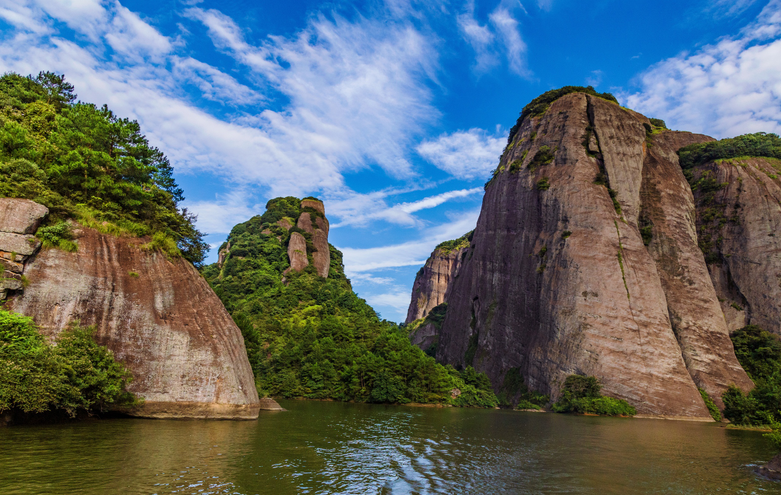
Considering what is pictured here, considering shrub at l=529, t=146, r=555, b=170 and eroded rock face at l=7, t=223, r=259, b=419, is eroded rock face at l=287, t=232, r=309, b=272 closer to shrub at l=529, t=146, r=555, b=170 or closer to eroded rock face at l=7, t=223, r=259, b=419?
shrub at l=529, t=146, r=555, b=170

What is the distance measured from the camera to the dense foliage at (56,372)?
1473 cm

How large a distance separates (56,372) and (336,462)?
1178 cm

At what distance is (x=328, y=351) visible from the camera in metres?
52.5

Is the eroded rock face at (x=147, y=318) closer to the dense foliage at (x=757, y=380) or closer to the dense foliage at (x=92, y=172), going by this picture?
the dense foliage at (x=92, y=172)

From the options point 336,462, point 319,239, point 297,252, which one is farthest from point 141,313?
point 319,239

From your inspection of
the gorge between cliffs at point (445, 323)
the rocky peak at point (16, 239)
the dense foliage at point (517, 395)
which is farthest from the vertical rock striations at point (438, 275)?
the rocky peak at point (16, 239)

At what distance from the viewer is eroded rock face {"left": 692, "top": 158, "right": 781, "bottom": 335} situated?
1982 inches

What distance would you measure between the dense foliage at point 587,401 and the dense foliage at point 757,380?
10.3 metres

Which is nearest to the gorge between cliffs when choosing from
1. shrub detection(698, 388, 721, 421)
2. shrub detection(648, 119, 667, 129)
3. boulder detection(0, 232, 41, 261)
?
boulder detection(0, 232, 41, 261)

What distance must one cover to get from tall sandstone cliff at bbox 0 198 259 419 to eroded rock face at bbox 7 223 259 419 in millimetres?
41

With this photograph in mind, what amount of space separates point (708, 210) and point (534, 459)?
6161 cm

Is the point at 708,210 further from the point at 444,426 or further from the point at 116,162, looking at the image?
the point at 116,162

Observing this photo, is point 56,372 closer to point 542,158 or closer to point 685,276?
point 542,158

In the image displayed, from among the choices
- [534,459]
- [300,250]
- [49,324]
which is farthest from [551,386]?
[300,250]
